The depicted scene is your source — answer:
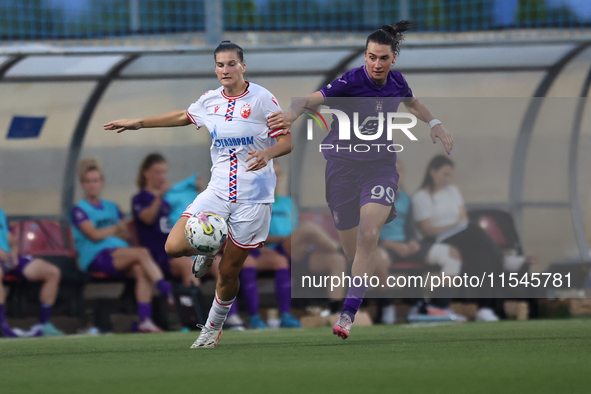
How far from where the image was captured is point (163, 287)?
8820mm

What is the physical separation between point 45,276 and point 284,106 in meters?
3.07

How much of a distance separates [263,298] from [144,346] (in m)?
2.99

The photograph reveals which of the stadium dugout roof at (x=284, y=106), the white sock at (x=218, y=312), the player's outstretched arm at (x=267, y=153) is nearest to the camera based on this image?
the player's outstretched arm at (x=267, y=153)

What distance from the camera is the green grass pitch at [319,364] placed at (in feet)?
12.6

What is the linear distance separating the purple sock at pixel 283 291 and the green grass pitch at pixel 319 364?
71.5 inches

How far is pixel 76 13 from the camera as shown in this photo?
1554 cm

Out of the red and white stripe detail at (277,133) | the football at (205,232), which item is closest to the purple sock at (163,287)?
the football at (205,232)

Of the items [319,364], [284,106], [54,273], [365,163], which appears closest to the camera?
[319,364]

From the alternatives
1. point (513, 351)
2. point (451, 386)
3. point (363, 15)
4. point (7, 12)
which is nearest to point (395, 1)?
→ point (363, 15)

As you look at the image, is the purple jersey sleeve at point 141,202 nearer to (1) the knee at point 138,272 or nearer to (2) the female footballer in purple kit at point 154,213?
(2) the female footballer in purple kit at point 154,213

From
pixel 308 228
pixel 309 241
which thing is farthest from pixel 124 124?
pixel 308 228

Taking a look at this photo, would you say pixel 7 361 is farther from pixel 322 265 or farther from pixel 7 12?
pixel 7 12

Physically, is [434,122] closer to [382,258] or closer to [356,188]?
[356,188]

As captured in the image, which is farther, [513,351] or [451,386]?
[513,351]
